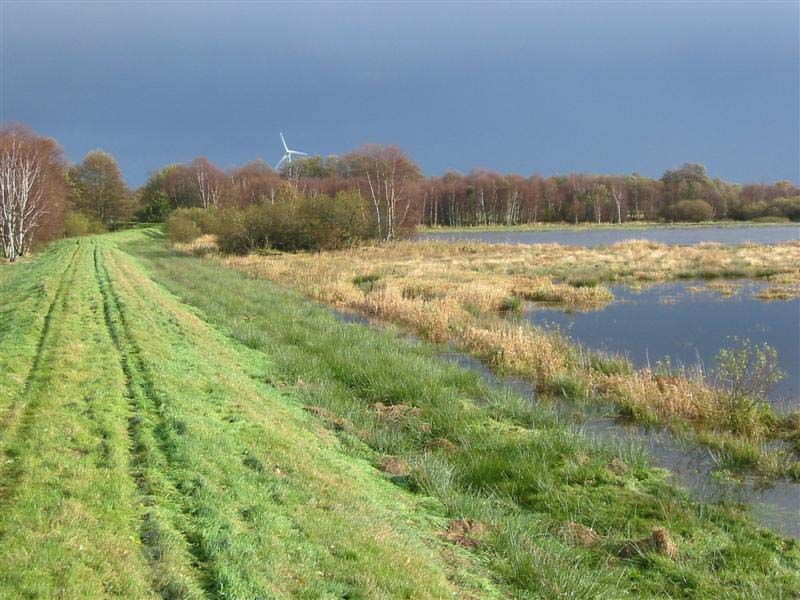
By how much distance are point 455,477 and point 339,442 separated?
1.69 m

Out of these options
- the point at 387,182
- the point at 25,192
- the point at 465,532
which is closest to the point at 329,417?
the point at 465,532

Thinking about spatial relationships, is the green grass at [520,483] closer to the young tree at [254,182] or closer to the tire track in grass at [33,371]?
the tire track in grass at [33,371]

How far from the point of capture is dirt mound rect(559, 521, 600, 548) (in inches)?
247

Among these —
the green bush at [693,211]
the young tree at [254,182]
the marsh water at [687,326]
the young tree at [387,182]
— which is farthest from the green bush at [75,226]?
the green bush at [693,211]

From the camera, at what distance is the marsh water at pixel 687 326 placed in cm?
1457

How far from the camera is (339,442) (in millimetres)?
8539

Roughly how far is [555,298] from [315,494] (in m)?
19.7

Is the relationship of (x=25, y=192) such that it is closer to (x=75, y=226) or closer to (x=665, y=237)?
(x=75, y=226)

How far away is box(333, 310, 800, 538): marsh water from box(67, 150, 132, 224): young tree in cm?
8133

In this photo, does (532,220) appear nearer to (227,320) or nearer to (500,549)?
(227,320)

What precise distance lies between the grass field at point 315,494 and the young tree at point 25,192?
110ft

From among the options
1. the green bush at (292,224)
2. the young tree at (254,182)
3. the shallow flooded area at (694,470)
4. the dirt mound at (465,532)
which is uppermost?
the young tree at (254,182)

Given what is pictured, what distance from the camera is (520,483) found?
7.68 metres

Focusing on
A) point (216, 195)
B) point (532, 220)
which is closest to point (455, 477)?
point (216, 195)
